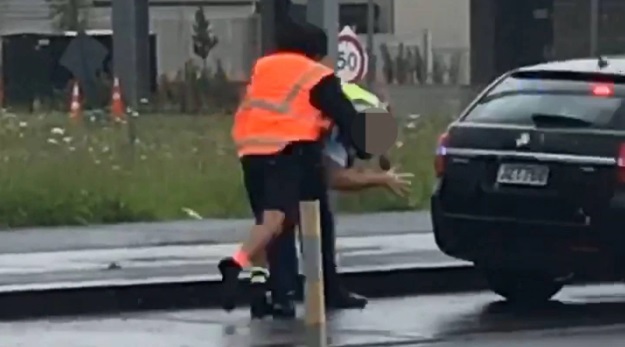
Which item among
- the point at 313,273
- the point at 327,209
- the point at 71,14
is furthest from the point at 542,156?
the point at 71,14

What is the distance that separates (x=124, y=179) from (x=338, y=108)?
8785 millimetres

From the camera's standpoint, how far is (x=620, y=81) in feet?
41.2

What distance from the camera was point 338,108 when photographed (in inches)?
450

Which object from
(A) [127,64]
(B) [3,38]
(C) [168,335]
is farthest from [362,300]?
(B) [3,38]

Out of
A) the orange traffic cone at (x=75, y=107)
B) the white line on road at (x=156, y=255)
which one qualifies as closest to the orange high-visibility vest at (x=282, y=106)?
the white line on road at (x=156, y=255)

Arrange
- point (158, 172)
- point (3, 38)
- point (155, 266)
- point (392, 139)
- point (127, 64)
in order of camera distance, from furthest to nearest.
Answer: point (3, 38) → point (127, 64) → point (158, 172) → point (155, 266) → point (392, 139)

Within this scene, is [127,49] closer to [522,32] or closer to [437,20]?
[522,32]

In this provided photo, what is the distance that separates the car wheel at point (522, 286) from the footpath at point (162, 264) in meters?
0.67

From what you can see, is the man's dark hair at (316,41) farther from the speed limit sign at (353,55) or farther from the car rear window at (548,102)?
the speed limit sign at (353,55)

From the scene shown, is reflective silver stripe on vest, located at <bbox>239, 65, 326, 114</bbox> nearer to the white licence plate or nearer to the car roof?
the white licence plate

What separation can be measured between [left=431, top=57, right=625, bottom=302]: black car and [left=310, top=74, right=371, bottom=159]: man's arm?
3.89 feet

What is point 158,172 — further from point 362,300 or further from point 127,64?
point 127,64

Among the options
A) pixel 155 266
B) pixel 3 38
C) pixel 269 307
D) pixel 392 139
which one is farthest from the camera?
pixel 3 38

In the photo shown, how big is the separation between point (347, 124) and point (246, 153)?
28.7 inches
